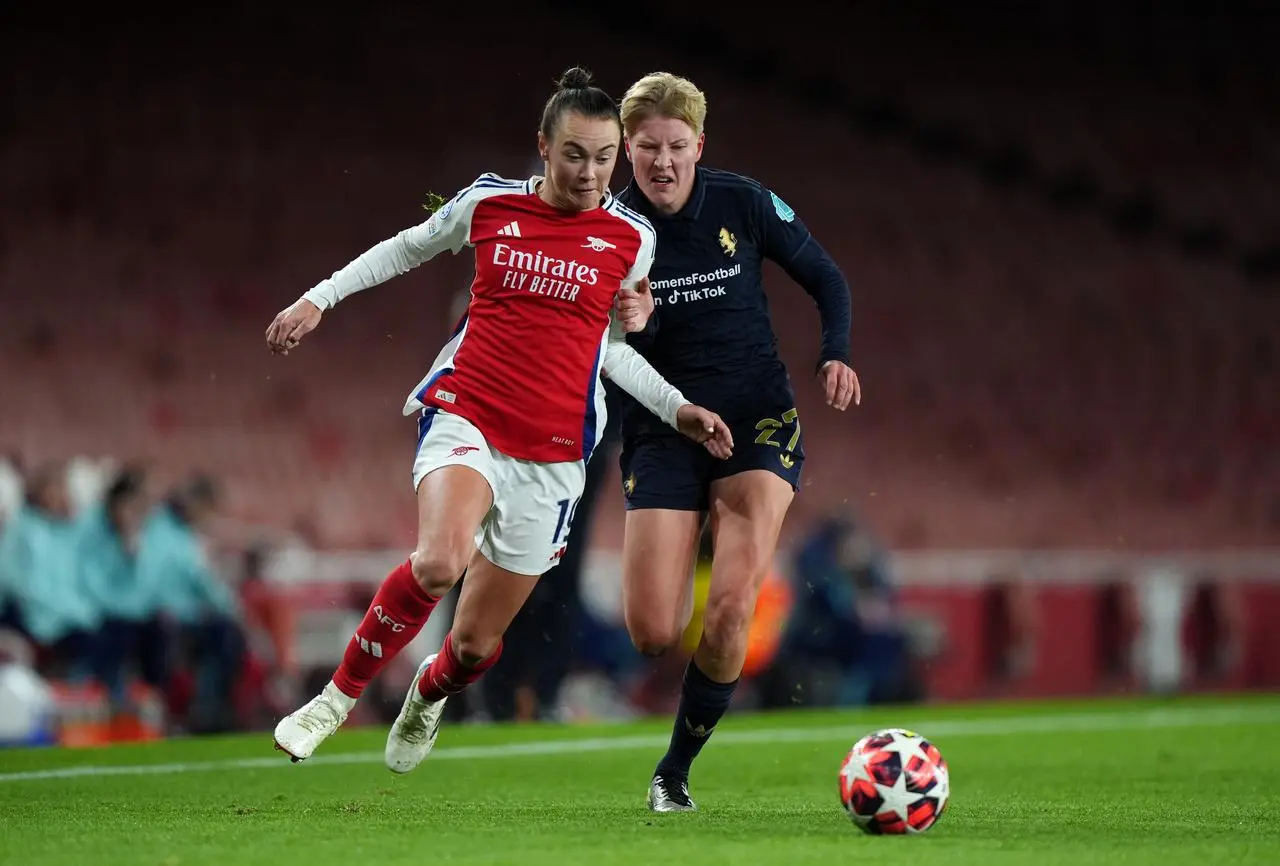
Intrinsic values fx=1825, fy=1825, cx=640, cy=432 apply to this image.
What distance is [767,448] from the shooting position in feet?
19.0

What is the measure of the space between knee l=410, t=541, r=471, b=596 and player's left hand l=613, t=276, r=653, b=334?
89cm

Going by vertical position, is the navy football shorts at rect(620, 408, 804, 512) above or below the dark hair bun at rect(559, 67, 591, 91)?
below

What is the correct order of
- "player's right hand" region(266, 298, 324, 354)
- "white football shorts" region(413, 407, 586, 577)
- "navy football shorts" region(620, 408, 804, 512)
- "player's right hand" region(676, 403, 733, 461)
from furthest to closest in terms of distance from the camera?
1. "navy football shorts" region(620, 408, 804, 512)
2. "player's right hand" region(676, 403, 733, 461)
3. "white football shorts" region(413, 407, 586, 577)
4. "player's right hand" region(266, 298, 324, 354)

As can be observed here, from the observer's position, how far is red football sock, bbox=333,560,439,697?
5.39 metres

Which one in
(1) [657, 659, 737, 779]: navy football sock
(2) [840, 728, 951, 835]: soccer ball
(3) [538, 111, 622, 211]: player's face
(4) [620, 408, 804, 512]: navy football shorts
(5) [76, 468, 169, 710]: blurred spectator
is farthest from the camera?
(5) [76, 468, 169, 710]: blurred spectator

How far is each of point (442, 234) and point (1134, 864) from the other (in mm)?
2719

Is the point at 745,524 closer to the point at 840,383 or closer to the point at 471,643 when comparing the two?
the point at 840,383

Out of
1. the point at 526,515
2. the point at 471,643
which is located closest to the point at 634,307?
the point at 526,515

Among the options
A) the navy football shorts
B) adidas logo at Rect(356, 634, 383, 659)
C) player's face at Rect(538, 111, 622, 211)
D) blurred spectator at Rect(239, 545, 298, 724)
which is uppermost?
player's face at Rect(538, 111, 622, 211)

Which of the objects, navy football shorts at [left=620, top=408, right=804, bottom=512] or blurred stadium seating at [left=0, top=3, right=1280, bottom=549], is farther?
blurred stadium seating at [left=0, top=3, right=1280, bottom=549]

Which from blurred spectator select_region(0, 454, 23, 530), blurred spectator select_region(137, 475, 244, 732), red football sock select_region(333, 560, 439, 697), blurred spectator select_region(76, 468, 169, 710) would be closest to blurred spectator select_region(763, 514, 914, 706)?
blurred spectator select_region(137, 475, 244, 732)

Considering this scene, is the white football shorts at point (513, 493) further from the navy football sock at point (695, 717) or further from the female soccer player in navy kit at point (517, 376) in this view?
the navy football sock at point (695, 717)

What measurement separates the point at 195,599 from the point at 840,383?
6468 mm

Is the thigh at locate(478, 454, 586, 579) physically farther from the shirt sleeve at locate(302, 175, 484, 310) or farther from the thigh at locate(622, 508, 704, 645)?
the shirt sleeve at locate(302, 175, 484, 310)
